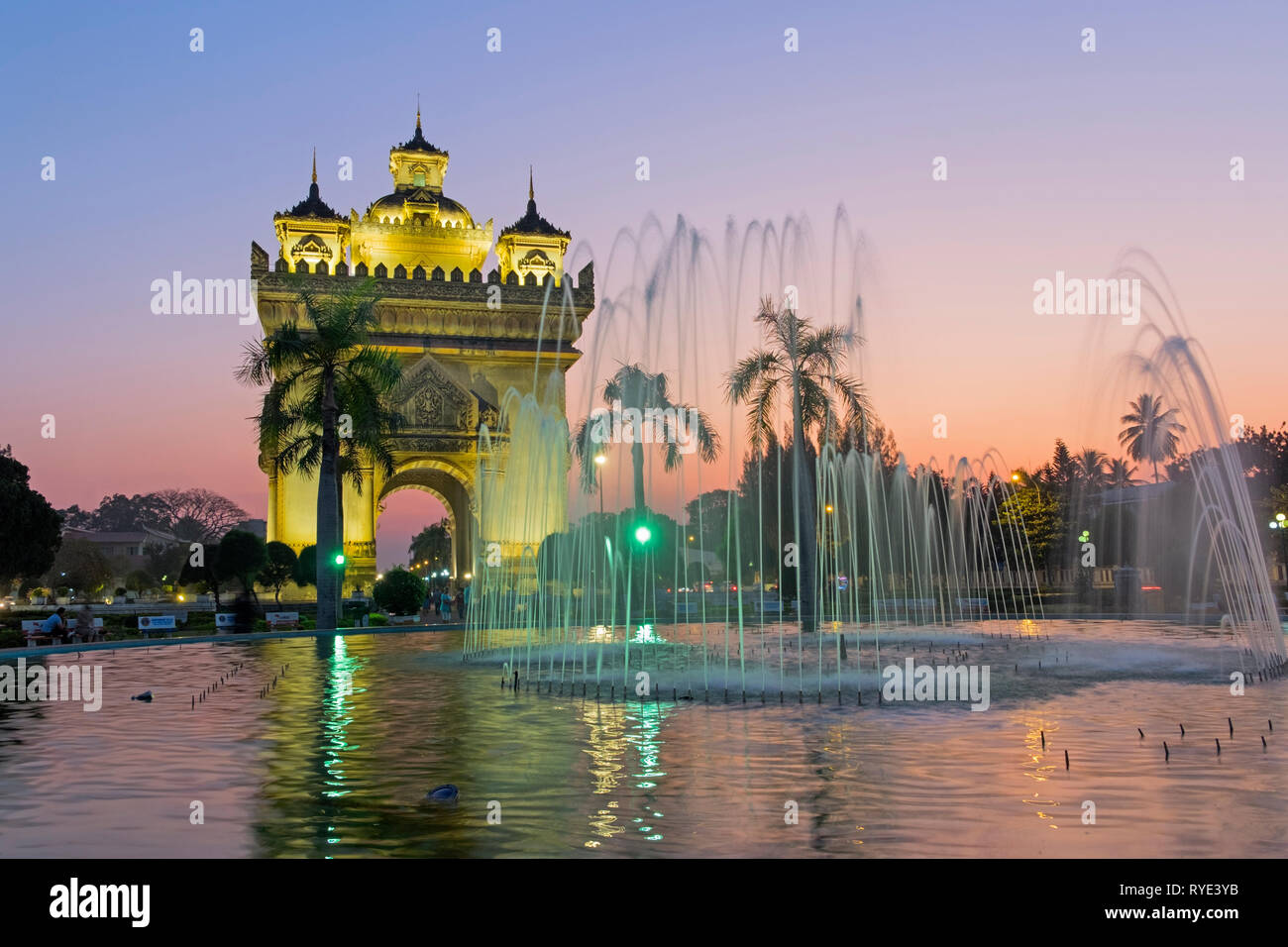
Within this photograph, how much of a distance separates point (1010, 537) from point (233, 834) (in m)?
47.9

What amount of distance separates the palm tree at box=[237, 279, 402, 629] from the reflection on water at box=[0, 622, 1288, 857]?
15.0 meters

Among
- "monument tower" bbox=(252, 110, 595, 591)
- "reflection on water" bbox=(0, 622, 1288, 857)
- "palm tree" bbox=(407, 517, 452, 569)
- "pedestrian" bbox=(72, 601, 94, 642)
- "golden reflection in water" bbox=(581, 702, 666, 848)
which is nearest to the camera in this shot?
"reflection on water" bbox=(0, 622, 1288, 857)

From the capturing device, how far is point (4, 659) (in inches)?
800

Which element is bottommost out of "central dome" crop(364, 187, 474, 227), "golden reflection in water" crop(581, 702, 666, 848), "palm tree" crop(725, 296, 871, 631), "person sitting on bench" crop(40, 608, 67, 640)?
"golden reflection in water" crop(581, 702, 666, 848)

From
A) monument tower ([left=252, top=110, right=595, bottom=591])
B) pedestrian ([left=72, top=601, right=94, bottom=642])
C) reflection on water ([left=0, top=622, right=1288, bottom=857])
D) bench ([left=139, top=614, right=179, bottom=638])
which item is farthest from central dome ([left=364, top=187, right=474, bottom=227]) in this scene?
reflection on water ([left=0, top=622, right=1288, bottom=857])

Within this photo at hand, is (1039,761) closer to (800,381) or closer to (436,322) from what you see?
(800,381)

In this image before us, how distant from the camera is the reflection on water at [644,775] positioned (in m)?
6.25

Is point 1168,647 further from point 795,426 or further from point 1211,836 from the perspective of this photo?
point 1211,836

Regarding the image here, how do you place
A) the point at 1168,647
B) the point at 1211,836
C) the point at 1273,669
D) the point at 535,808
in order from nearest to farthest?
the point at 1211,836 < the point at 535,808 < the point at 1273,669 < the point at 1168,647

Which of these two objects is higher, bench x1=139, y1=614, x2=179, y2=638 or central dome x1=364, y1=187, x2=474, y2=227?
central dome x1=364, y1=187, x2=474, y2=227

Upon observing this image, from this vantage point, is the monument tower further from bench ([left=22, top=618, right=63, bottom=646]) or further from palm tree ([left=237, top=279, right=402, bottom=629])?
bench ([left=22, top=618, right=63, bottom=646])

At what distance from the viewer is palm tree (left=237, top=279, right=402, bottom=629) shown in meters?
28.9

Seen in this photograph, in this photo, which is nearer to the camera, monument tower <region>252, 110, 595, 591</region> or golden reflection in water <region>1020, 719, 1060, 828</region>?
golden reflection in water <region>1020, 719, 1060, 828</region>
